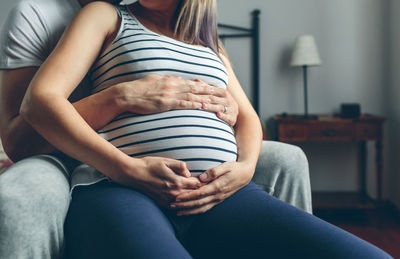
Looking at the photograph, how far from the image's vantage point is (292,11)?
2.83 metres

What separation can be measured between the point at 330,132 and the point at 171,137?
191 cm

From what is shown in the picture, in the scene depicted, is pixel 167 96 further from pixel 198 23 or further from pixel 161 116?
pixel 198 23

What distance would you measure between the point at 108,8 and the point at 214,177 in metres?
0.49

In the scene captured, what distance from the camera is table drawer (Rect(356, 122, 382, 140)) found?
7.96 feet

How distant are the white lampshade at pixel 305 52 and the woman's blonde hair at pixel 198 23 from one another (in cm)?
164

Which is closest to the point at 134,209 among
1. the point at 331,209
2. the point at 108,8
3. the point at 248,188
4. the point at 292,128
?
the point at 248,188

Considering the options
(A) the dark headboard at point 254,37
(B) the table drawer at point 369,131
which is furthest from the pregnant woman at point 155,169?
(A) the dark headboard at point 254,37

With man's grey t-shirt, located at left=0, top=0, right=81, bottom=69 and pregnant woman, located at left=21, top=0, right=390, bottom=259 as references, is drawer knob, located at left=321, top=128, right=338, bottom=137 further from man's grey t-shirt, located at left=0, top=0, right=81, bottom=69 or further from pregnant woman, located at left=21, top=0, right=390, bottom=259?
man's grey t-shirt, located at left=0, top=0, right=81, bottom=69

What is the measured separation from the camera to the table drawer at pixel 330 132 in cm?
244

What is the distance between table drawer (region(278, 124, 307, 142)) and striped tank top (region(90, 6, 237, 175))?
1.64 m

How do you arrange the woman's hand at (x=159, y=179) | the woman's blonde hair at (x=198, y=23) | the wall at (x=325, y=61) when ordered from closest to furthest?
the woman's hand at (x=159, y=179) → the woman's blonde hair at (x=198, y=23) → the wall at (x=325, y=61)

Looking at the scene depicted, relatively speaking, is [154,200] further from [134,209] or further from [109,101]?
[109,101]

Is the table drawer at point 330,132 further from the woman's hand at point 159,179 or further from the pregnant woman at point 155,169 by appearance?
the woman's hand at point 159,179

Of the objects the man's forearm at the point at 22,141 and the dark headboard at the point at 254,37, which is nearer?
the man's forearm at the point at 22,141
